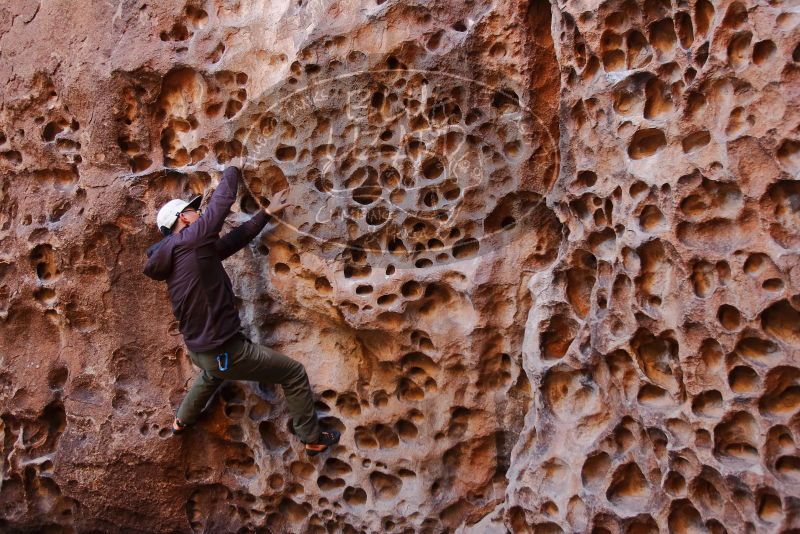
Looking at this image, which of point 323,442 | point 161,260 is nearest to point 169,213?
point 161,260

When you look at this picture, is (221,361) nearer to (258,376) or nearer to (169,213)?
(258,376)

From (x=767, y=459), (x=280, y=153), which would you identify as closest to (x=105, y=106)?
(x=280, y=153)

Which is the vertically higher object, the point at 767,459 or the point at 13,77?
the point at 13,77

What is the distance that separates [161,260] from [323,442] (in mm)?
1181

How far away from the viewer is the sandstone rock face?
2.98 meters

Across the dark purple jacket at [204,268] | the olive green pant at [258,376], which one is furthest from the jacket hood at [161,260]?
the olive green pant at [258,376]

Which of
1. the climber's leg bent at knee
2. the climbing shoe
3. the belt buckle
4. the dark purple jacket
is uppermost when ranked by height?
the dark purple jacket

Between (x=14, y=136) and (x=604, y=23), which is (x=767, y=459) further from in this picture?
(x=14, y=136)

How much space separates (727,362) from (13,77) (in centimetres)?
387

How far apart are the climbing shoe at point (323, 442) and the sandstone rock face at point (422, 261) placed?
0.06m

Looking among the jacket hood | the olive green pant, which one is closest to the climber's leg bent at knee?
the olive green pant

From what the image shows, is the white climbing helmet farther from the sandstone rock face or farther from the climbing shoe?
the climbing shoe

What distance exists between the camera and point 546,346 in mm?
3658

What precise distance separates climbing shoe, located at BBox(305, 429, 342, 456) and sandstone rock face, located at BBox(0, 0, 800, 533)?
6cm
